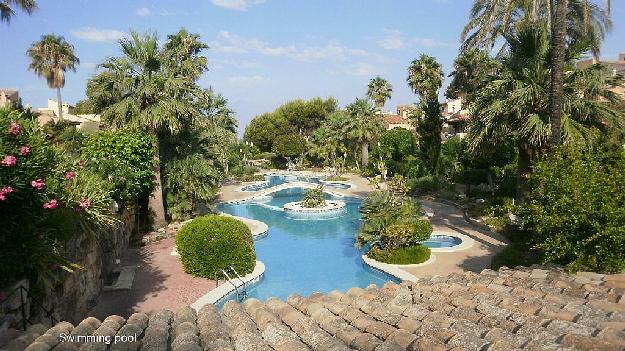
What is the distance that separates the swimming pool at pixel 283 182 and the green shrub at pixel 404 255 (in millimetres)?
24849

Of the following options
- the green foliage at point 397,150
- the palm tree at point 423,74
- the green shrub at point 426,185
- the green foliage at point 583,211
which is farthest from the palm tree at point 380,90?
the green foliage at point 583,211

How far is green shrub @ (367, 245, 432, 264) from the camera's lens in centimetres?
1719

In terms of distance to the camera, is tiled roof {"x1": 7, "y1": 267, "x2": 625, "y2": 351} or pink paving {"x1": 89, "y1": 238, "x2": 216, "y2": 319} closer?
tiled roof {"x1": 7, "y1": 267, "x2": 625, "y2": 351}

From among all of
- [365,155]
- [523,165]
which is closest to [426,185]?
[523,165]

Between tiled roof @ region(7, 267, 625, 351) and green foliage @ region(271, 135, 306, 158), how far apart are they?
55.9 meters

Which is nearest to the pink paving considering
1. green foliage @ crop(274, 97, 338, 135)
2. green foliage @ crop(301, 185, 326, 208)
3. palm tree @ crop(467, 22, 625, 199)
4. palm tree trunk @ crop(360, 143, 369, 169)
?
palm tree @ crop(467, 22, 625, 199)

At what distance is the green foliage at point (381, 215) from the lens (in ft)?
59.3

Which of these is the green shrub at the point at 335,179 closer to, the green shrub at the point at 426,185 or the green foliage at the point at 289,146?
the green shrub at the point at 426,185

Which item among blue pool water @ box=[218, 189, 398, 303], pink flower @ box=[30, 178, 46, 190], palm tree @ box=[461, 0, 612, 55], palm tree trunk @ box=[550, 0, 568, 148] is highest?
palm tree @ box=[461, 0, 612, 55]

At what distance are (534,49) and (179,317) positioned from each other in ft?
54.3

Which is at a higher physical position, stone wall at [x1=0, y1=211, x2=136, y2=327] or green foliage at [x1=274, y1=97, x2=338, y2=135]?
green foliage at [x1=274, y1=97, x2=338, y2=135]

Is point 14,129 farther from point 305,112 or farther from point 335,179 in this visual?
point 305,112

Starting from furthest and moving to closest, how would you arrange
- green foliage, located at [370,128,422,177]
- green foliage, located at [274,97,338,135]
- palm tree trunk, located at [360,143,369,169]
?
green foliage, located at [274,97,338,135], palm tree trunk, located at [360,143,369,169], green foliage, located at [370,128,422,177]

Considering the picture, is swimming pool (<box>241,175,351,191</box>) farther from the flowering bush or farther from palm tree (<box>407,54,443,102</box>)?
the flowering bush
